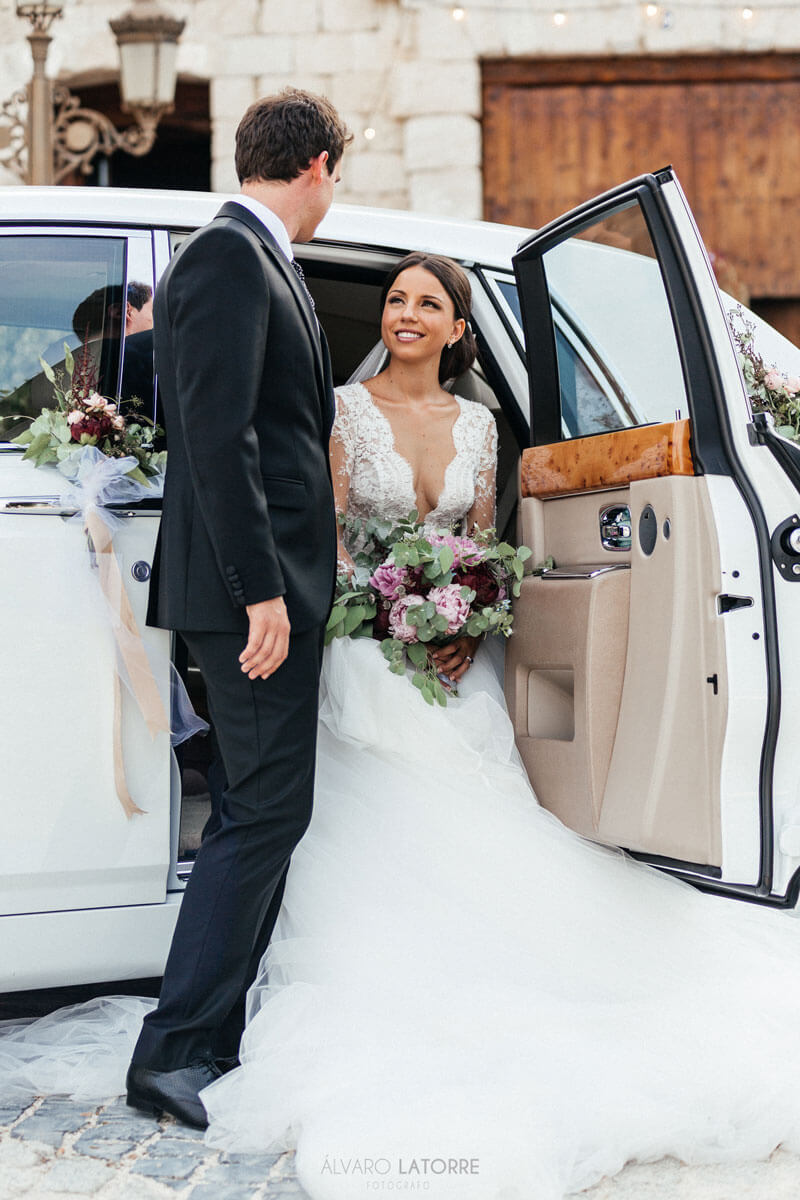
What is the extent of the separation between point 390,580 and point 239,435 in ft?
2.46

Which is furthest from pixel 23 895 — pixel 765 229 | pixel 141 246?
pixel 765 229

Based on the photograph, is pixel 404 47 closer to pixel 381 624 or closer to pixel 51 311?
pixel 51 311

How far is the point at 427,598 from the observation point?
9.63ft

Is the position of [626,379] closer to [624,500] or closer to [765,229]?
[624,500]

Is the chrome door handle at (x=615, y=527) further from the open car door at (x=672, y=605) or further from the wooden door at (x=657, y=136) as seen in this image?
the wooden door at (x=657, y=136)

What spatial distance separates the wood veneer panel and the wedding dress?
47cm

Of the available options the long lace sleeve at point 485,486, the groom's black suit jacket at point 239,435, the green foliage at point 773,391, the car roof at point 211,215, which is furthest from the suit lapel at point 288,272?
the green foliage at point 773,391

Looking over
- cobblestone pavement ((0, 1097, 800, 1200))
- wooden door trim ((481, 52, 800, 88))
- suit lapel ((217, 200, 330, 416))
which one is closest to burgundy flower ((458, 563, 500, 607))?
suit lapel ((217, 200, 330, 416))

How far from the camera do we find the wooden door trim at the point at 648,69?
8.75 metres

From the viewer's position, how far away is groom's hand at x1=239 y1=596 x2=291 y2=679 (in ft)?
7.75

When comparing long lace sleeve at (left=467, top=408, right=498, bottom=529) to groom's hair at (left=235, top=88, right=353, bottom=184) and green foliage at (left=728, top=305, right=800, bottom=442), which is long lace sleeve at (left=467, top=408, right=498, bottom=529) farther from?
groom's hair at (left=235, top=88, right=353, bottom=184)

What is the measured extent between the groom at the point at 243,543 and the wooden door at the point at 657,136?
658 centimetres

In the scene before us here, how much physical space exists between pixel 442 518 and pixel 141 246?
1005mm

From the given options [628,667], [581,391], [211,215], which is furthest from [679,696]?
[211,215]
